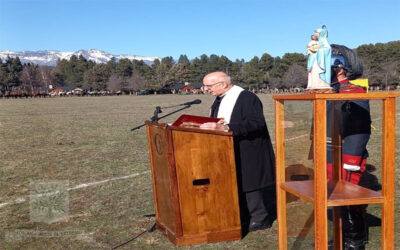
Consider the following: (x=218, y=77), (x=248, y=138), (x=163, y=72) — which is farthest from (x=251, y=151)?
(x=163, y=72)

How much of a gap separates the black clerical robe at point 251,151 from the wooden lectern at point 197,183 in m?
0.37

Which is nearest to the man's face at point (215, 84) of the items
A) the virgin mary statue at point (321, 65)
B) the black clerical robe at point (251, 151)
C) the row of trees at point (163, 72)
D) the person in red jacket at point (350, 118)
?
the black clerical robe at point (251, 151)

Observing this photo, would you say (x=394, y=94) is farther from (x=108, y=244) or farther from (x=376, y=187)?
(x=108, y=244)

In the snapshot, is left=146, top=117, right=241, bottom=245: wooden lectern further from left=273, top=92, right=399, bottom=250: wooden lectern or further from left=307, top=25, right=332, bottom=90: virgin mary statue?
left=307, top=25, right=332, bottom=90: virgin mary statue

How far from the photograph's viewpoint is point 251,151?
4703mm

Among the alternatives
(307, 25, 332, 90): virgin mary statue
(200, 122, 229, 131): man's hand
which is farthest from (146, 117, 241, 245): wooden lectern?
(307, 25, 332, 90): virgin mary statue

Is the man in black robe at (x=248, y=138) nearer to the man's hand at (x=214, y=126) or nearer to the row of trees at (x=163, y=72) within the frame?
the man's hand at (x=214, y=126)

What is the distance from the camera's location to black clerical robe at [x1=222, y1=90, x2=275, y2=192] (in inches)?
185

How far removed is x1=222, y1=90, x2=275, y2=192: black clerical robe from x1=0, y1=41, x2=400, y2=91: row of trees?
8924 cm

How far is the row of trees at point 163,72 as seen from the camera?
92.0 meters

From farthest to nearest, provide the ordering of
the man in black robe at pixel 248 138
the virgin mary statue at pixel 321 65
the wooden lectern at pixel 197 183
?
the man in black robe at pixel 248 138, the wooden lectern at pixel 197 183, the virgin mary statue at pixel 321 65

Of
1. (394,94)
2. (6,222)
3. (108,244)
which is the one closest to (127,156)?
(6,222)

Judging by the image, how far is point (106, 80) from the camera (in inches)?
5359

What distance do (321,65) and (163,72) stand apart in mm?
130531
